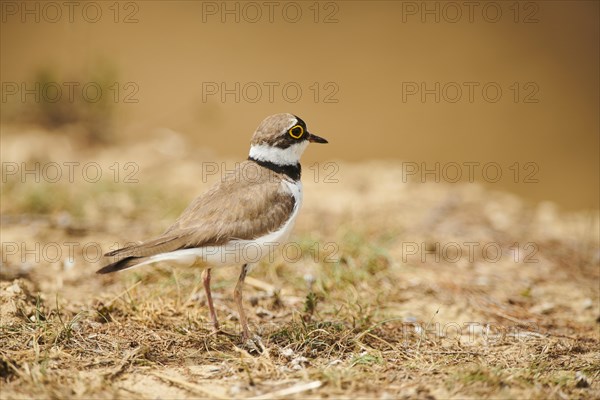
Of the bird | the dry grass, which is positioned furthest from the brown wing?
the dry grass

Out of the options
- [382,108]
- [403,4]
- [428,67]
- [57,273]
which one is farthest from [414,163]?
[57,273]

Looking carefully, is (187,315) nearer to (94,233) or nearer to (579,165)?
(94,233)

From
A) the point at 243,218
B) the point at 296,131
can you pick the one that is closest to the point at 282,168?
the point at 296,131

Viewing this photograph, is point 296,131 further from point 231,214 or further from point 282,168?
point 231,214

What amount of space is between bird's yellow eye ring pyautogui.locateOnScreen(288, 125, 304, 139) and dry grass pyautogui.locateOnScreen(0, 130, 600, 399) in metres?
1.20

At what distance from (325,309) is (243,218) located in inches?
47.9

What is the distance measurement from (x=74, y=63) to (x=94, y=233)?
6430 millimetres

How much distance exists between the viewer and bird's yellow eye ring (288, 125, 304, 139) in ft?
15.1

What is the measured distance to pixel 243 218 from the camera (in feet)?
13.9

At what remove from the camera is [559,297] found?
575cm

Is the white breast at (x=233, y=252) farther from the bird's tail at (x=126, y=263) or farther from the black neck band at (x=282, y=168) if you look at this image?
the black neck band at (x=282, y=168)

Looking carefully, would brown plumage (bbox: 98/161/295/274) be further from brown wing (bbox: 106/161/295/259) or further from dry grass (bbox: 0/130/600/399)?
dry grass (bbox: 0/130/600/399)

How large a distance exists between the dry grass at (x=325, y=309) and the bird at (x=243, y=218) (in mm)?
488

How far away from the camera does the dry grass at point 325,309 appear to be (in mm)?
3463
